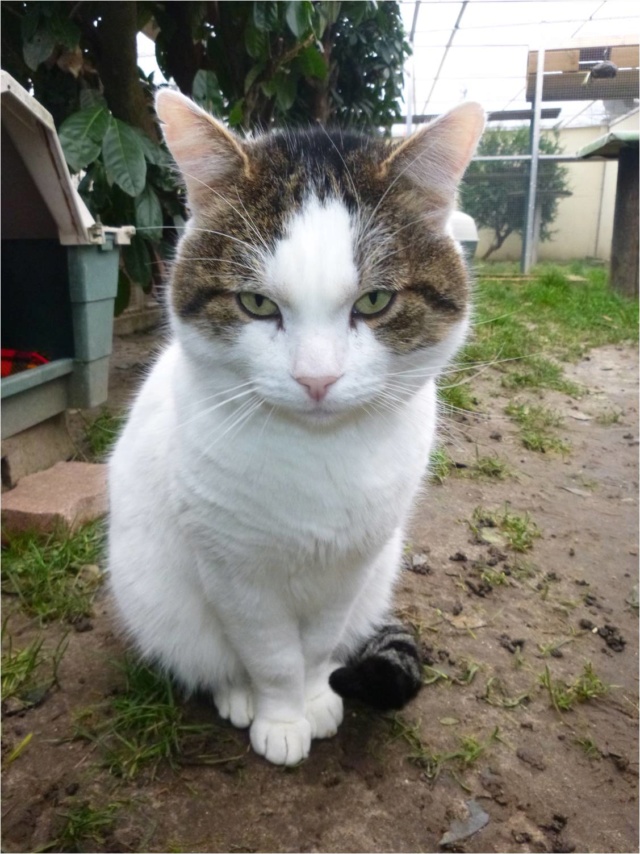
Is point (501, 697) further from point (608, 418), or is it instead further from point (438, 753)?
point (608, 418)

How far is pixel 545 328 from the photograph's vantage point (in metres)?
4.73

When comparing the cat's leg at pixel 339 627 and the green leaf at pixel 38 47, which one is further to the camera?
the green leaf at pixel 38 47

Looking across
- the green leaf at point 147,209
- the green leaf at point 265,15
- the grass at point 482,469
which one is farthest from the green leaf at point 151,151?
the grass at point 482,469

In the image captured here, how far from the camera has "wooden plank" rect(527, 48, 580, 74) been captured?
276 centimetres

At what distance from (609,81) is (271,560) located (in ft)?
9.02

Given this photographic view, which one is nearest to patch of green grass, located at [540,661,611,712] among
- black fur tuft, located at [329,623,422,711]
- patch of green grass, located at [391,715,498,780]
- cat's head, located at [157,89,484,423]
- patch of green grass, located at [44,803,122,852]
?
patch of green grass, located at [391,715,498,780]

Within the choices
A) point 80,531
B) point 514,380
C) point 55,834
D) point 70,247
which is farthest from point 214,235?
point 514,380

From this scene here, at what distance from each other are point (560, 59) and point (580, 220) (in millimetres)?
6311

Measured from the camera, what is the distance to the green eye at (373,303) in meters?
1.03

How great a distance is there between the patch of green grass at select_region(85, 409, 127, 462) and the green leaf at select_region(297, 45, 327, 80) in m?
1.66

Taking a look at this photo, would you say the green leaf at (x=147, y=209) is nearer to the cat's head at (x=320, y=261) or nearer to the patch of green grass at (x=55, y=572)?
the patch of green grass at (x=55, y=572)

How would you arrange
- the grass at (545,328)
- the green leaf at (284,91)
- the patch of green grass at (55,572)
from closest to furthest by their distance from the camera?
the patch of green grass at (55,572) → the green leaf at (284,91) → the grass at (545,328)

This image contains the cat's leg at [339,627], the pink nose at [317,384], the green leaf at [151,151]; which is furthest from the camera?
the green leaf at [151,151]

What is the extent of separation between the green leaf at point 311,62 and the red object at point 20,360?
1.63m
